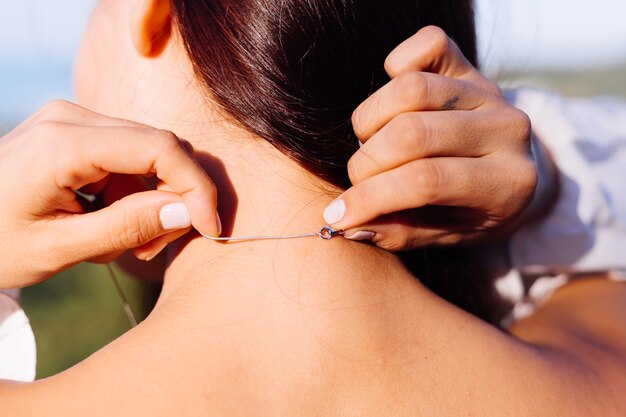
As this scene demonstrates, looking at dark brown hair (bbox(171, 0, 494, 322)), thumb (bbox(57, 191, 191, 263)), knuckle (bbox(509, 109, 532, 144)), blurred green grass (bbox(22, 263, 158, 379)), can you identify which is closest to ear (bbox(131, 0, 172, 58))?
dark brown hair (bbox(171, 0, 494, 322))

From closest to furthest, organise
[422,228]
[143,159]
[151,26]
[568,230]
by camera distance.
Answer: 1. [143,159]
2. [151,26]
3. [422,228]
4. [568,230]

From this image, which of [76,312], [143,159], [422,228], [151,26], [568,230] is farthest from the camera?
[76,312]

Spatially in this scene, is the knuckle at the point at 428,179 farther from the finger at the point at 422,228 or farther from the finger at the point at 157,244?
the finger at the point at 157,244

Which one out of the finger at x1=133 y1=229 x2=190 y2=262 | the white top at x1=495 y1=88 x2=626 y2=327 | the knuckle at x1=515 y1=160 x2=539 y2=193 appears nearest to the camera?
the finger at x1=133 y1=229 x2=190 y2=262

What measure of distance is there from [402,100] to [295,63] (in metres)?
0.23

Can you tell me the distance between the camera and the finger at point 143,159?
3.96 feet

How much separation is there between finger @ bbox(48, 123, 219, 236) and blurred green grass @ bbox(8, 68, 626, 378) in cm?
236

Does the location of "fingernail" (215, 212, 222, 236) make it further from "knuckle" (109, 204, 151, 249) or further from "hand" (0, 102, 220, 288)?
"knuckle" (109, 204, 151, 249)

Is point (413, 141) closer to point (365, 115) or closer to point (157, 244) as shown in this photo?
point (365, 115)

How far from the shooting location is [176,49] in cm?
138

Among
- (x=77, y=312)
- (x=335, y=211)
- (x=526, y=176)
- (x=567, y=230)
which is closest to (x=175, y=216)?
(x=335, y=211)

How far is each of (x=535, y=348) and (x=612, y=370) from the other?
19cm

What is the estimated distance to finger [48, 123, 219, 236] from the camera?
1207 mm

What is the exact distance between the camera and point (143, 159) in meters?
1.22
